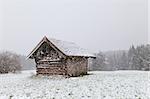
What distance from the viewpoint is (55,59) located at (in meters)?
32.1

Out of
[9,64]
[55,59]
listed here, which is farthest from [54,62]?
[9,64]

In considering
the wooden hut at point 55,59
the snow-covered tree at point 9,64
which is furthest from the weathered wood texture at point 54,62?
the snow-covered tree at point 9,64

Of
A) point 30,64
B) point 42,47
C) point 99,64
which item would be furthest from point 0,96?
point 30,64

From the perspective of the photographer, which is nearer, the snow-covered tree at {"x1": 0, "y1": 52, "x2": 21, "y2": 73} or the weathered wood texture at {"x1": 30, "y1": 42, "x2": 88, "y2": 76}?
the weathered wood texture at {"x1": 30, "y1": 42, "x2": 88, "y2": 76}

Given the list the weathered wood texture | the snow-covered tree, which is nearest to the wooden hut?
the weathered wood texture

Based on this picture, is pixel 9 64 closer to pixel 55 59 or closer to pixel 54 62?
pixel 54 62

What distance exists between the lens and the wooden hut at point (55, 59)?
31297mm

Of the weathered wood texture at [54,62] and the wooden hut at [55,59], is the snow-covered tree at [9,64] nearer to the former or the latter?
the wooden hut at [55,59]

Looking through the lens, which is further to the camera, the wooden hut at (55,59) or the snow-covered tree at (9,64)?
the snow-covered tree at (9,64)

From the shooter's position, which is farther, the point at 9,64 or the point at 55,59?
the point at 9,64

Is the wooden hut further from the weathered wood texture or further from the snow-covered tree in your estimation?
the snow-covered tree

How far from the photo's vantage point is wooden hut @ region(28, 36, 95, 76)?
103 feet

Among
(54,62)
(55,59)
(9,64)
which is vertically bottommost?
(9,64)

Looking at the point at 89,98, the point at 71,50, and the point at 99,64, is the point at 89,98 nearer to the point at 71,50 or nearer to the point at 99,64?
the point at 71,50
